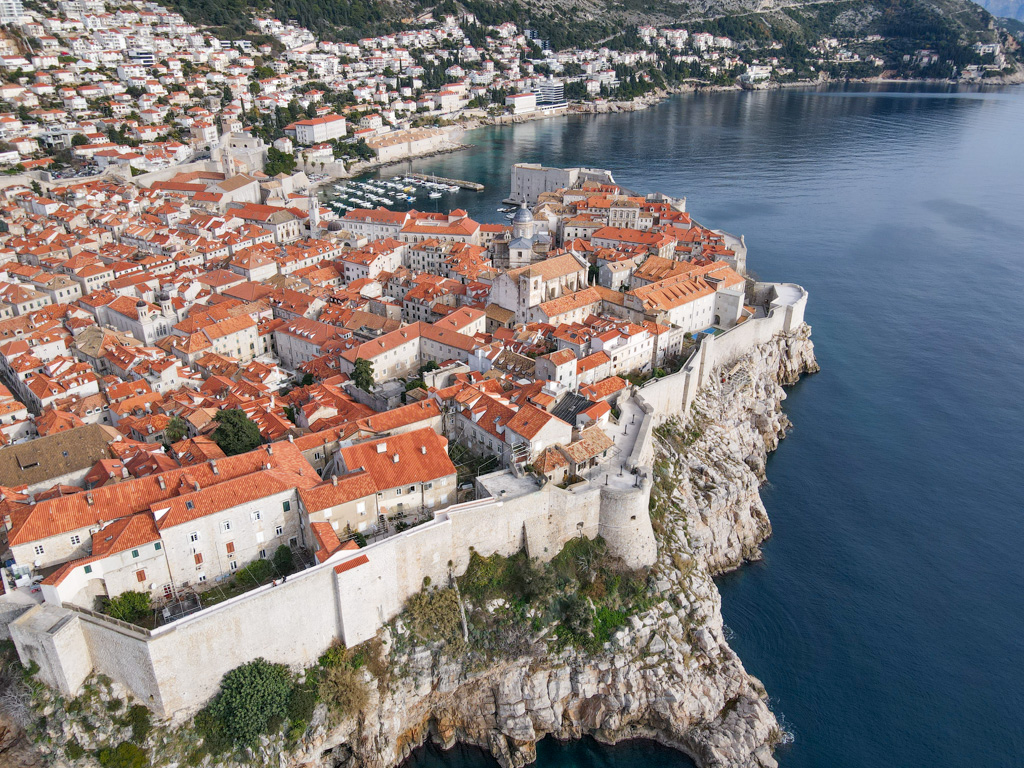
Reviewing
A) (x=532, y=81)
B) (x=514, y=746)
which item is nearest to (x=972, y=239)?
(x=514, y=746)

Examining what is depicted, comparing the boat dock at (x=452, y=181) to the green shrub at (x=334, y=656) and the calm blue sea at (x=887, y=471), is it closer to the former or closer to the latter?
the calm blue sea at (x=887, y=471)

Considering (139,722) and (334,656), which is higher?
(139,722)

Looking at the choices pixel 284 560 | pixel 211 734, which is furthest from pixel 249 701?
pixel 284 560

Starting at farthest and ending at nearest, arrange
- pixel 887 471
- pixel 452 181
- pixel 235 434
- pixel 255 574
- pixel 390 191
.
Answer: pixel 452 181 → pixel 390 191 → pixel 887 471 → pixel 235 434 → pixel 255 574

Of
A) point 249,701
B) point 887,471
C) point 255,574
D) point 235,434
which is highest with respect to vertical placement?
point 235,434

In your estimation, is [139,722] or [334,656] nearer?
[139,722]

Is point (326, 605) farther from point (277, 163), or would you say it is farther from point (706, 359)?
point (277, 163)

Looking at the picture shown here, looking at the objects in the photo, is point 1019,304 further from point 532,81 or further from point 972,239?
point 532,81

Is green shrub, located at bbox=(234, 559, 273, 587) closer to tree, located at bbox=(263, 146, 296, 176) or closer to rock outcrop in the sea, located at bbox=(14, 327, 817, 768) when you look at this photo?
rock outcrop in the sea, located at bbox=(14, 327, 817, 768)

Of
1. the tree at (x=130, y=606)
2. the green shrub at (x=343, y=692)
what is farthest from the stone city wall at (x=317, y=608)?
the green shrub at (x=343, y=692)
